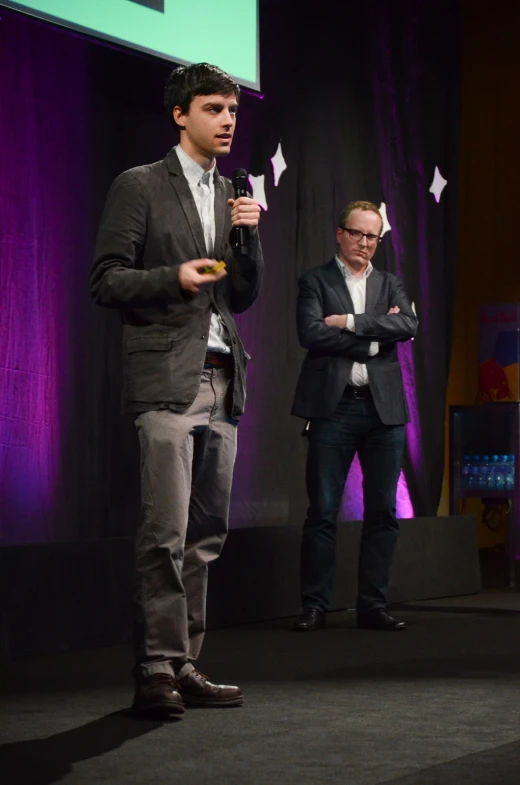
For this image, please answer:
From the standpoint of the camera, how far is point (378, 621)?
4082 millimetres

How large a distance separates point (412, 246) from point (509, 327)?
30.9 inches

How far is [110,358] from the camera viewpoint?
4180 millimetres

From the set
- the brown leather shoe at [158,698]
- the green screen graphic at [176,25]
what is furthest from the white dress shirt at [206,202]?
the green screen graphic at [176,25]

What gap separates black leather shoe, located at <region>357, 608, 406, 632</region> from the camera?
4.07 metres

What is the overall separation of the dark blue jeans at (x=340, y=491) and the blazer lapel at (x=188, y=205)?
5.12ft

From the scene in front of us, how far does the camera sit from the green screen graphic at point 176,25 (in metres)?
3.85

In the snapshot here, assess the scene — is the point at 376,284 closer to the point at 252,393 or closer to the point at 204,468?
the point at 252,393

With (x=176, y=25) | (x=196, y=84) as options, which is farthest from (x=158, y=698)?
(x=176, y=25)

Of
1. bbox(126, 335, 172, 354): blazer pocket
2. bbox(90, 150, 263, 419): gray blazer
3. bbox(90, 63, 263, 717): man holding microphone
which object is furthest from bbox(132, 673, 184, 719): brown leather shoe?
bbox(126, 335, 172, 354): blazer pocket

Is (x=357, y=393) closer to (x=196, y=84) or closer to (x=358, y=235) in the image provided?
(x=358, y=235)

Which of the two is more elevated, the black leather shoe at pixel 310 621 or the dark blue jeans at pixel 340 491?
the dark blue jeans at pixel 340 491

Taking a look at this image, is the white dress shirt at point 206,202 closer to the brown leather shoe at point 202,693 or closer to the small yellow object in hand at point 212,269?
the small yellow object in hand at point 212,269

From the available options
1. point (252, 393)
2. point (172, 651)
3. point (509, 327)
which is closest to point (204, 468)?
point (172, 651)

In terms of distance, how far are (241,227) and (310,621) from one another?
1913 mm
